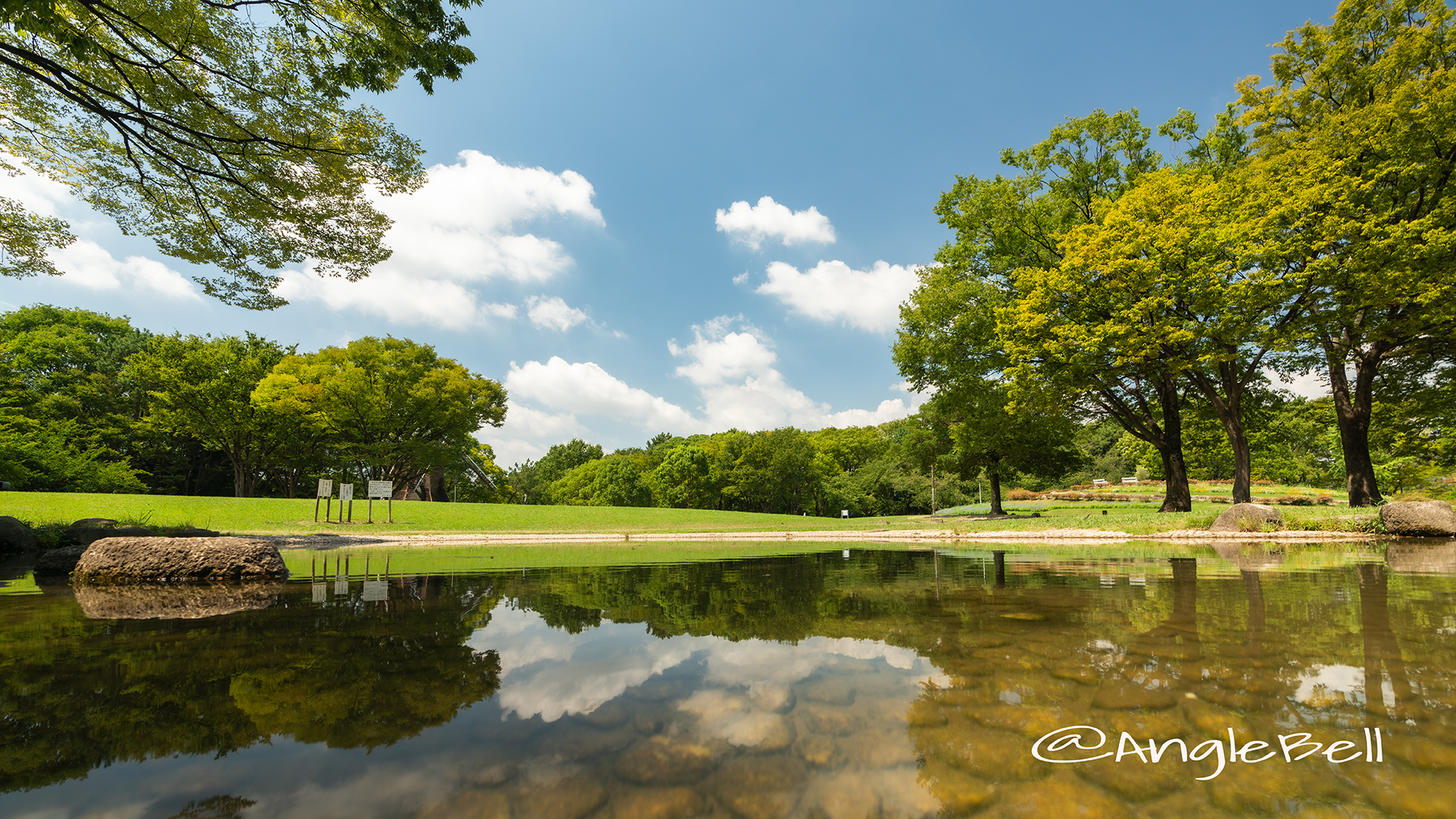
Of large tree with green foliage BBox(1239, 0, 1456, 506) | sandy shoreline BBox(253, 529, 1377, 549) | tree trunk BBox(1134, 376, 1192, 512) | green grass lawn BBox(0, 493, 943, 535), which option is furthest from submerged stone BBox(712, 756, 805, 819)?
tree trunk BBox(1134, 376, 1192, 512)

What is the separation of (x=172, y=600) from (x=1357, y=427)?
31.3 meters

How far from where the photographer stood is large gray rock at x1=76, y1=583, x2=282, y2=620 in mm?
5496

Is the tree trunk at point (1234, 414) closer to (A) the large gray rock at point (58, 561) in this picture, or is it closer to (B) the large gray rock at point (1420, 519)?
(B) the large gray rock at point (1420, 519)

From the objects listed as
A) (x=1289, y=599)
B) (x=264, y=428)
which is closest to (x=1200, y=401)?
(x=1289, y=599)

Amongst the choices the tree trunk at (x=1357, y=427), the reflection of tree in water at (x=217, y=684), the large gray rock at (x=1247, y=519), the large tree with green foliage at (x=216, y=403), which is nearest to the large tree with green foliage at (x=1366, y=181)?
the tree trunk at (x=1357, y=427)

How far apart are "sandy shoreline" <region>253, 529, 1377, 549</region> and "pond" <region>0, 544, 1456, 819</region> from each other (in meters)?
10.4

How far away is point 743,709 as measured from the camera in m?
2.95

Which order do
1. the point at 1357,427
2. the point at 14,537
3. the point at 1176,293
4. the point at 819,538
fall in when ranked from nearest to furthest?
1. the point at 14,537
2. the point at 1176,293
3. the point at 1357,427
4. the point at 819,538

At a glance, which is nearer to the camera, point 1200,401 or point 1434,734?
point 1434,734

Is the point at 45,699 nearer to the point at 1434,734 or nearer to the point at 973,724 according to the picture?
the point at 973,724

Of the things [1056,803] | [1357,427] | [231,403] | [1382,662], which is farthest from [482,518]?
[1357,427]

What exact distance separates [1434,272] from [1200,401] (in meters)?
9.96

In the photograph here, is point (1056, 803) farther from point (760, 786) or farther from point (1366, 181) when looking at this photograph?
point (1366, 181)

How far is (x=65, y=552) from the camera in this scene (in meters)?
9.06
